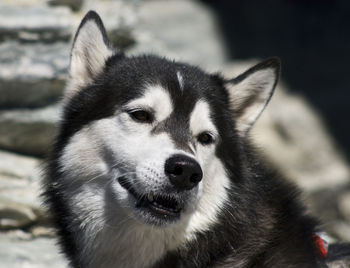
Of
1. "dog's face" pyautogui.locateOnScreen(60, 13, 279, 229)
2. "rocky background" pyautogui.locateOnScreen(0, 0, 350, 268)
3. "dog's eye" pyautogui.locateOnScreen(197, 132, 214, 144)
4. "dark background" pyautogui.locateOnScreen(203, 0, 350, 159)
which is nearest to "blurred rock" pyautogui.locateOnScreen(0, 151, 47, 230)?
"rocky background" pyautogui.locateOnScreen(0, 0, 350, 268)

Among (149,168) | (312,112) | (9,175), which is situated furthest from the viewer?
(312,112)

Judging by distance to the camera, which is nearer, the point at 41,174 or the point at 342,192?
the point at 41,174

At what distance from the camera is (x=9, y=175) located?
5.70 m

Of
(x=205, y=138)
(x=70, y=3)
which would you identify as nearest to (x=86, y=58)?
(x=205, y=138)

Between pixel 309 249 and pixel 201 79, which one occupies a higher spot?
pixel 201 79

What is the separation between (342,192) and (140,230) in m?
4.87

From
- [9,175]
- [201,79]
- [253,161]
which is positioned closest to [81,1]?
[9,175]

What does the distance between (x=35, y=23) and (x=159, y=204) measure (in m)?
3.06

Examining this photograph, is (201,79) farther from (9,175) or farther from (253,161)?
(9,175)

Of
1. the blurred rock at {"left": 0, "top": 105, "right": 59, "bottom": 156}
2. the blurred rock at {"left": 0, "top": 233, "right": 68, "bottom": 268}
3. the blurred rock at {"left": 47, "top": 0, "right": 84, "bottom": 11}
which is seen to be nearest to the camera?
the blurred rock at {"left": 0, "top": 233, "right": 68, "bottom": 268}

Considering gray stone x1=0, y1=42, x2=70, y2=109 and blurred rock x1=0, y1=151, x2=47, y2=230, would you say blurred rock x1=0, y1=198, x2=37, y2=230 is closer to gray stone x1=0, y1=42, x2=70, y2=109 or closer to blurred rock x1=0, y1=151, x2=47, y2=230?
blurred rock x1=0, y1=151, x2=47, y2=230

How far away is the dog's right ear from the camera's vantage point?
13.6 ft

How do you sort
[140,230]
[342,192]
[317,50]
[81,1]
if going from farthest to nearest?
[317,50] → [342,192] → [81,1] → [140,230]

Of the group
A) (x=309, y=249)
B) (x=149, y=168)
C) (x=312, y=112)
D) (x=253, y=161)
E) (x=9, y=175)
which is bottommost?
(x=312, y=112)
